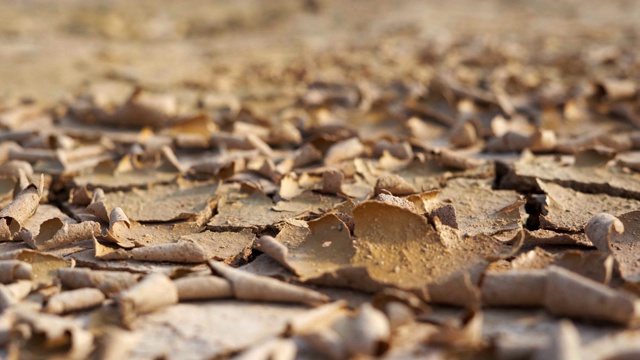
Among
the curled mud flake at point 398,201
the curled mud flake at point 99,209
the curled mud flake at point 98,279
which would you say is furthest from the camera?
the curled mud flake at point 99,209

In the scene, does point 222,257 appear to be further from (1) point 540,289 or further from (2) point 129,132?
(2) point 129,132

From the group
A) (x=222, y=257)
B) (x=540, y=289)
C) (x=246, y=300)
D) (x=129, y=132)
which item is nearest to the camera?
(x=540, y=289)

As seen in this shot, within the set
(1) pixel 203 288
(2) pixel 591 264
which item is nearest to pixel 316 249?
(1) pixel 203 288

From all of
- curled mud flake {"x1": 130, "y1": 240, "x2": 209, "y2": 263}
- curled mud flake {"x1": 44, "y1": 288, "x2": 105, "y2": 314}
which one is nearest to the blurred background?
curled mud flake {"x1": 130, "y1": 240, "x2": 209, "y2": 263}

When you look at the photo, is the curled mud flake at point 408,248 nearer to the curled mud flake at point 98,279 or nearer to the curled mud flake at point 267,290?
the curled mud flake at point 267,290

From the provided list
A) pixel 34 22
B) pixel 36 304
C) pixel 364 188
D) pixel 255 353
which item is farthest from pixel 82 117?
pixel 34 22

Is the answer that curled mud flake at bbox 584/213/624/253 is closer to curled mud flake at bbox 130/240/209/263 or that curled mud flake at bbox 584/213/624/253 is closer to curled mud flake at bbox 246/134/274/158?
curled mud flake at bbox 130/240/209/263

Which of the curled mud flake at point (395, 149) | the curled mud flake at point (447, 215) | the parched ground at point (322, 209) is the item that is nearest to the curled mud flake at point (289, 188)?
the parched ground at point (322, 209)
